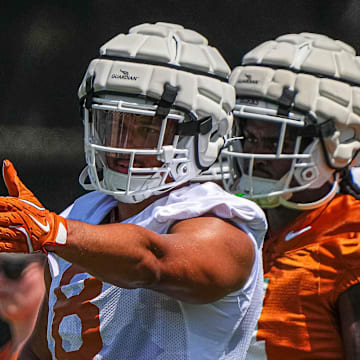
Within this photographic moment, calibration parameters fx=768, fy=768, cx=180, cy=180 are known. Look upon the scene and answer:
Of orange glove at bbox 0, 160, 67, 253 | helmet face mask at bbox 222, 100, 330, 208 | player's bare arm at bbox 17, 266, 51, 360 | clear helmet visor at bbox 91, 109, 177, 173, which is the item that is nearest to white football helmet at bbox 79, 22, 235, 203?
clear helmet visor at bbox 91, 109, 177, 173

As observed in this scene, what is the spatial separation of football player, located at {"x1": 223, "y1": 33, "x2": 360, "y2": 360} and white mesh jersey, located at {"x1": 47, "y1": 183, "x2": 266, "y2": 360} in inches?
10.1

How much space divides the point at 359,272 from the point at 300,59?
67cm

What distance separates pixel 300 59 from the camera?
2.25m

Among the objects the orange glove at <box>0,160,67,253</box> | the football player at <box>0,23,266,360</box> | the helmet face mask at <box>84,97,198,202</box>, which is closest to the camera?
the orange glove at <box>0,160,67,253</box>

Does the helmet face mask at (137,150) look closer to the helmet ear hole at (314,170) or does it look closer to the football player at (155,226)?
the football player at (155,226)

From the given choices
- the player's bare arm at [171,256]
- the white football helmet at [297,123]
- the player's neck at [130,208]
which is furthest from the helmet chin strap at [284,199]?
the player's bare arm at [171,256]

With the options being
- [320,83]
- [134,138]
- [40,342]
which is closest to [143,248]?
[134,138]

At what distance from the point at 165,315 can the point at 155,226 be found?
0.20 metres

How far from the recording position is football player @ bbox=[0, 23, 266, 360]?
148 centimetres

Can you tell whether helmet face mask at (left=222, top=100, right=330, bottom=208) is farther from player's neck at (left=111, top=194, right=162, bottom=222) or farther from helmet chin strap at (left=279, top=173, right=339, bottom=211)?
player's neck at (left=111, top=194, right=162, bottom=222)

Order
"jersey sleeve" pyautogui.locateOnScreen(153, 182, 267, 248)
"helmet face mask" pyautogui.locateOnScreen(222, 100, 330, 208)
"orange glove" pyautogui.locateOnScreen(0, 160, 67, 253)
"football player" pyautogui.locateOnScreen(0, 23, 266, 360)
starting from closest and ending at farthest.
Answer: "orange glove" pyautogui.locateOnScreen(0, 160, 67, 253) < "football player" pyautogui.locateOnScreen(0, 23, 266, 360) < "jersey sleeve" pyautogui.locateOnScreen(153, 182, 267, 248) < "helmet face mask" pyautogui.locateOnScreen(222, 100, 330, 208)

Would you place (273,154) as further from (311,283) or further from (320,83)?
(311,283)

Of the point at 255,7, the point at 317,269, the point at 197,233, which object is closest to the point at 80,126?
the point at 255,7

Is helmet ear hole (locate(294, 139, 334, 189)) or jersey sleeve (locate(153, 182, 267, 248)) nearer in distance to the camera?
jersey sleeve (locate(153, 182, 267, 248))
